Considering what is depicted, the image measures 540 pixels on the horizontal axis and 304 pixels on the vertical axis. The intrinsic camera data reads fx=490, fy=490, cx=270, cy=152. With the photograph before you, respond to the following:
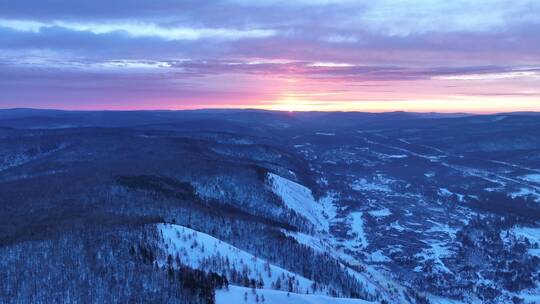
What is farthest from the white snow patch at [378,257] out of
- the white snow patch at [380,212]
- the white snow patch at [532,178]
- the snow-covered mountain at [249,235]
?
the white snow patch at [532,178]

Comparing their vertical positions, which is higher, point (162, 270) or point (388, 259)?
point (162, 270)

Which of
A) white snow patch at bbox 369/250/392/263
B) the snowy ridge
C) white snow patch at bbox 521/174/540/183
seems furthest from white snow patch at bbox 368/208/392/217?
white snow patch at bbox 521/174/540/183

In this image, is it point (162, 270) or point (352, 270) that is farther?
point (352, 270)

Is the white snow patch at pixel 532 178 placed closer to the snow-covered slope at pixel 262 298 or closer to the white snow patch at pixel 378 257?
the white snow patch at pixel 378 257

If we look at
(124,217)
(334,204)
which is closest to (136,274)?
(124,217)

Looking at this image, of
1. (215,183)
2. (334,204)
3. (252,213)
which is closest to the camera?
(252,213)

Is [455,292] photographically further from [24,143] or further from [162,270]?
[24,143]

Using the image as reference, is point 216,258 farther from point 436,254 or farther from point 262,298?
point 436,254

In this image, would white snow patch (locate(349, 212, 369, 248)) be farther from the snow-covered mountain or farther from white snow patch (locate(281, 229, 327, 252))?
white snow patch (locate(281, 229, 327, 252))

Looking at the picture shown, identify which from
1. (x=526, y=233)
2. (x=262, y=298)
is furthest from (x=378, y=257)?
(x=262, y=298)
